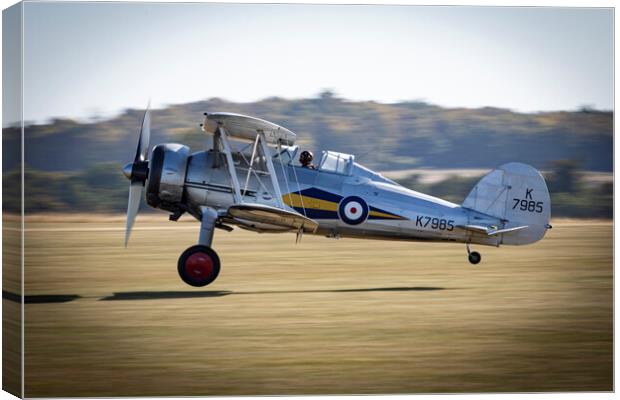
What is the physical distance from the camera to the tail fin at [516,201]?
11438mm

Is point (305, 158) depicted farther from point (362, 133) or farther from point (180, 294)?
point (362, 133)

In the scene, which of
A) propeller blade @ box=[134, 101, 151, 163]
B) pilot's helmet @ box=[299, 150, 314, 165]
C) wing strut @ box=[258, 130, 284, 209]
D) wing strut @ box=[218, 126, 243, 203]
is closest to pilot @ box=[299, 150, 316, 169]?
pilot's helmet @ box=[299, 150, 314, 165]

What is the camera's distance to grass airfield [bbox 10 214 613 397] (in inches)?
320

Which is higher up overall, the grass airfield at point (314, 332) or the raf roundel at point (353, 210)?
the raf roundel at point (353, 210)

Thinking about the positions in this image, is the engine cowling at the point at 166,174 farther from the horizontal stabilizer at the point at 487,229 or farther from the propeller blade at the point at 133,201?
the horizontal stabilizer at the point at 487,229

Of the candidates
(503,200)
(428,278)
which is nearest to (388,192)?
(503,200)

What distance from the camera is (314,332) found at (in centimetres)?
935

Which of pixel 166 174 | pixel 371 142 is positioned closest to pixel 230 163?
pixel 166 174

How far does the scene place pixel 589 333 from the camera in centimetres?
902

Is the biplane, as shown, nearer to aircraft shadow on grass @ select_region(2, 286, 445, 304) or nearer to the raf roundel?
the raf roundel

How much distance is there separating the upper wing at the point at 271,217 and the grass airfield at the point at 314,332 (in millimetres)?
937

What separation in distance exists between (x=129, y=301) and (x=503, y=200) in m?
4.90

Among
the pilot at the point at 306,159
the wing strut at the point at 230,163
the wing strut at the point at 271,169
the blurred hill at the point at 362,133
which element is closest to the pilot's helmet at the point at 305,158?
the pilot at the point at 306,159

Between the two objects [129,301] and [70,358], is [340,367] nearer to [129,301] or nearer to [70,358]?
[70,358]
